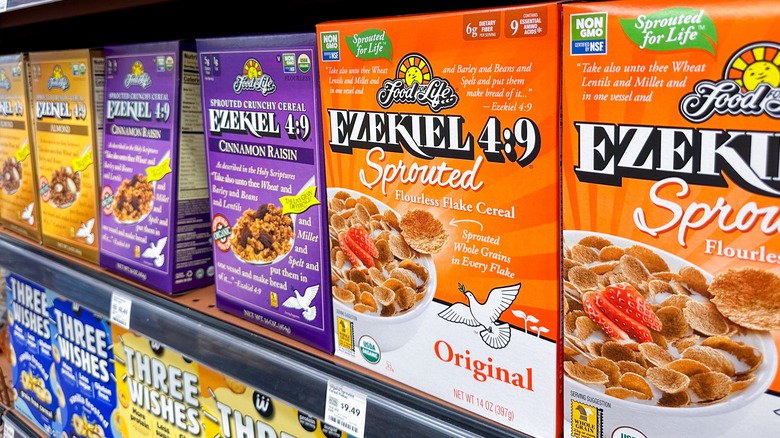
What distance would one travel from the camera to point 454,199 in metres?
0.71

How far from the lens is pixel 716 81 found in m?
0.51

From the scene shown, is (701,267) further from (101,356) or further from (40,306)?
(40,306)

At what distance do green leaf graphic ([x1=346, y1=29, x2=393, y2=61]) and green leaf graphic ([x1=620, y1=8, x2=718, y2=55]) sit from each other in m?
0.28

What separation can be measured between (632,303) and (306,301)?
0.51 m

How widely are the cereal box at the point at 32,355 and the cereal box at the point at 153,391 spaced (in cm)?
37

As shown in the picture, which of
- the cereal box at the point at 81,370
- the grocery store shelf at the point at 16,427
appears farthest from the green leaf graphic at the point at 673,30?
the grocery store shelf at the point at 16,427

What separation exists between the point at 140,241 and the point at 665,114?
1.03 meters

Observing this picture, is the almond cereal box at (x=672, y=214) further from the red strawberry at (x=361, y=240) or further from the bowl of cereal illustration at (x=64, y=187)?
the bowl of cereal illustration at (x=64, y=187)

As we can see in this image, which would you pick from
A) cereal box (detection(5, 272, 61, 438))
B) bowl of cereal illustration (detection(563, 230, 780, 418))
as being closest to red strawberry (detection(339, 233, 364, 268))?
bowl of cereal illustration (detection(563, 230, 780, 418))

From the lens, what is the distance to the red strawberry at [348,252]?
85 centimetres

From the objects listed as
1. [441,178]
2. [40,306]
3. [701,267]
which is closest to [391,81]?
[441,178]

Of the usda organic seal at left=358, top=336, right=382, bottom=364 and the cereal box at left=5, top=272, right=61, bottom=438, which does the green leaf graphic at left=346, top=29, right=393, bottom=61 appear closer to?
the usda organic seal at left=358, top=336, right=382, bottom=364

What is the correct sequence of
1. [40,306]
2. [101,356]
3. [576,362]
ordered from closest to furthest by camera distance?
[576,362]
[101,356]
[40,306]

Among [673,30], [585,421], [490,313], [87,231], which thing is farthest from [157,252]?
[673,30]
